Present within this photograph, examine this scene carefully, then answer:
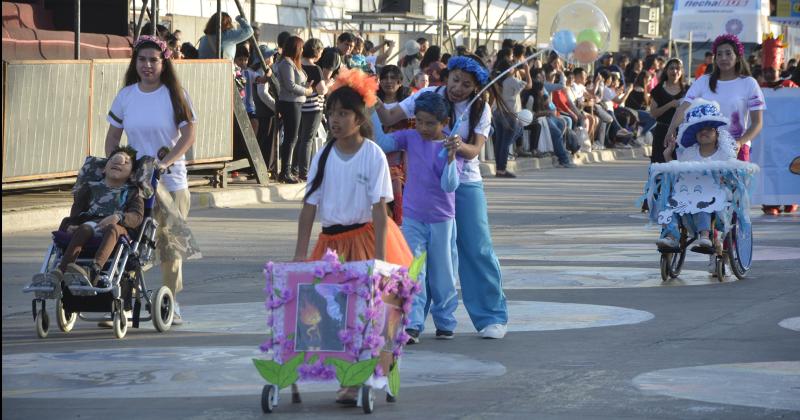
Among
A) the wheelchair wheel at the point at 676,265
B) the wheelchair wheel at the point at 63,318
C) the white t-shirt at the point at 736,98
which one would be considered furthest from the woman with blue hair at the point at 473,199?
the white t-shirt at the point at 736,98

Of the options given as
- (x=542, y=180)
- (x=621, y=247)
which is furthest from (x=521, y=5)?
(x=621, y=247)

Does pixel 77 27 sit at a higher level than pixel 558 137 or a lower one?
higher

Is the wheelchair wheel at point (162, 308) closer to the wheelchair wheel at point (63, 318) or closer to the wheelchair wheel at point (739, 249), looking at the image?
the wheelchair wheel at point (63, 318)

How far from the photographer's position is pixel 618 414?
6820 mm

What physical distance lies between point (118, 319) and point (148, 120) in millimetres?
1372

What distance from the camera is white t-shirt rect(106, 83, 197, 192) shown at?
9.91 m

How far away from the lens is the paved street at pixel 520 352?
7012 millimetres

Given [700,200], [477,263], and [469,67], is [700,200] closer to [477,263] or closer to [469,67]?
[477,263]

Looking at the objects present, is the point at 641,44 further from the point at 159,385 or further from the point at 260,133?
the point at 159,385

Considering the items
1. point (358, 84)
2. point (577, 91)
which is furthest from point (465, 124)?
point (577, 91)

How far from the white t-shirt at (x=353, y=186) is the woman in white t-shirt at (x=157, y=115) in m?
2.70

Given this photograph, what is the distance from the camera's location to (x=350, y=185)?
23.9ft

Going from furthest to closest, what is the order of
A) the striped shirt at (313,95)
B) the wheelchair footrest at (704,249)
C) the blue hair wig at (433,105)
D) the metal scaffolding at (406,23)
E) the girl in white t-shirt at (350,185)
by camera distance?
the metal scaffolding at (406,23)
the striped shirt at (313,95)
the wheelchair footrest at (704,249)
the blue hair wig at (433,105)
the girl in white t-shirt at (350,185)

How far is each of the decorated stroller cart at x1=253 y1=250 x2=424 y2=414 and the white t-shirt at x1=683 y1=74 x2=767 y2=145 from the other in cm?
721
